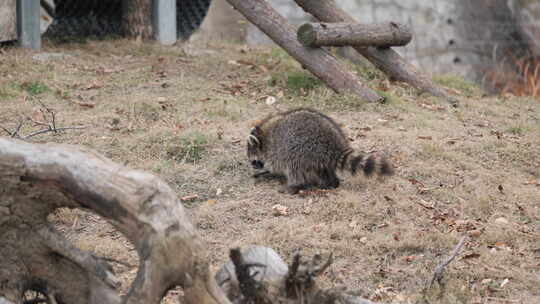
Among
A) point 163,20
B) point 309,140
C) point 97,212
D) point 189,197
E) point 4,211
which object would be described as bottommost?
point 189,197

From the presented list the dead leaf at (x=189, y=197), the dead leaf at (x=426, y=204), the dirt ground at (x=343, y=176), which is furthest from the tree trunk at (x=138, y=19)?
the dead leaf at (x=426, y=204)

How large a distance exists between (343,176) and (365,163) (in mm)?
345

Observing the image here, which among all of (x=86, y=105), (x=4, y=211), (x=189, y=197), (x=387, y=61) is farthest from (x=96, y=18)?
(x=4, y=211)

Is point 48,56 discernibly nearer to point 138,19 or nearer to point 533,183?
point 138,19

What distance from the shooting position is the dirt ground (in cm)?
446

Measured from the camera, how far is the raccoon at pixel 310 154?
529cm

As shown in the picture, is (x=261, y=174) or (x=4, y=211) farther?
(x=261, y=174)

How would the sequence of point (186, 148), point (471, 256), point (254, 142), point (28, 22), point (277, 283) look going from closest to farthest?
point (277, 283)
point (471, 256)
point (254, 142)
point (186, 148)
point (28, 22)

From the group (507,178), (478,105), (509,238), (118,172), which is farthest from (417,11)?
(118,172)

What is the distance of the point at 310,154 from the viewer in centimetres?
542

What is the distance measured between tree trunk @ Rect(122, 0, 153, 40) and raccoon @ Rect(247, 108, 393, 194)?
4631 mm

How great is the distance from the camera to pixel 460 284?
161 inches

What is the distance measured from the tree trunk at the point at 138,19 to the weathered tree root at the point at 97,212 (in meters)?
6.82

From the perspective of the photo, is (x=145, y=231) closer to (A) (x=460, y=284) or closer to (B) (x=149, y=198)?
(B) (x=149, y=198)
